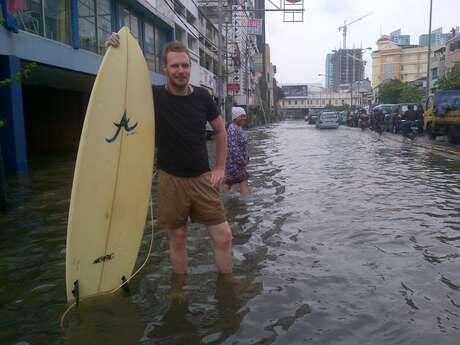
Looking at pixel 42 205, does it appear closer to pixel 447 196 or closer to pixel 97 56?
pixel 447 196

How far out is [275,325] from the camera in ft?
11.9

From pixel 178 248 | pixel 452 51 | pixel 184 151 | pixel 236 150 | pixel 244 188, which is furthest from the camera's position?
pixel 452 51

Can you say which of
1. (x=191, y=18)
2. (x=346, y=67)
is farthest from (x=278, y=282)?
(x=346, y=67)

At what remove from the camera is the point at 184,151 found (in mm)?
3955

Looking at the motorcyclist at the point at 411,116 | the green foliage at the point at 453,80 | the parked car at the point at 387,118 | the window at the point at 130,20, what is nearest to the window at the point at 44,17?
the window at the point at 130,20

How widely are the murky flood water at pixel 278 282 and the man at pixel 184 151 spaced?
0.60m

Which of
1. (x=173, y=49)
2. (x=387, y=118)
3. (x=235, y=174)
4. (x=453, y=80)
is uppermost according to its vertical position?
(x=453, y=80)

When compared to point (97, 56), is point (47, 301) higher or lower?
lower

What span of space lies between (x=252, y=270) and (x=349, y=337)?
1529mm

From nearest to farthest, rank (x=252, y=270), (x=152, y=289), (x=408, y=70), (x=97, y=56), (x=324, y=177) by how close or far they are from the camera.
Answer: (x=152, y=289), (x=252, y=270), (x=324, y=177), (x=97, y=56), (x=408, y=70)

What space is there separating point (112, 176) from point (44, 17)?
1289 centimetres

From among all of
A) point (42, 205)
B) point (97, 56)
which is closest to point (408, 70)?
point (97, 56)

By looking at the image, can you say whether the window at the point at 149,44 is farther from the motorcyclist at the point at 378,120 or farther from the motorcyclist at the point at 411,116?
the motorcyclist at the point at 378,120

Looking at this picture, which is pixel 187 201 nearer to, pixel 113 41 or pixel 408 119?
pixel 113 41
